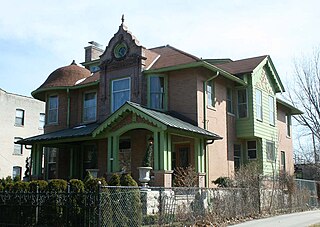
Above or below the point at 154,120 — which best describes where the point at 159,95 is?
above

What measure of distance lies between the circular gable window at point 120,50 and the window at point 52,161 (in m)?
7.61

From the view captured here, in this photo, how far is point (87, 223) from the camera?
12.0 meters

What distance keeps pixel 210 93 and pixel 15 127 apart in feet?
90.3

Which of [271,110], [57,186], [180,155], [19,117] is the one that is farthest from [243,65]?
[19,117]

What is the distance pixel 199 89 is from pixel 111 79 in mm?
5212

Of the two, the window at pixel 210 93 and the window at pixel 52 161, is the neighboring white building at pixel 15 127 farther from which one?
the window at pixel 210 93

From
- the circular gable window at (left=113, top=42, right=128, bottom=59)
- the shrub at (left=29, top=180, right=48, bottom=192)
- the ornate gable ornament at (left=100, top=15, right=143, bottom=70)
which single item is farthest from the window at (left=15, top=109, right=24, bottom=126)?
the shrub at (left=29, top=180, right=48, bottom=192)

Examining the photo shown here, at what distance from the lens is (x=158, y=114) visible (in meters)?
20.4

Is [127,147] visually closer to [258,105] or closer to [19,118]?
[258,105]

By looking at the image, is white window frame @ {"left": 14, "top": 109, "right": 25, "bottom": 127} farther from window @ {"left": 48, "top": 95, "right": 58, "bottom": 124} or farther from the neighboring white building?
window @ {"left": 48, "top": 95, "right": 58, "bottom": 124}

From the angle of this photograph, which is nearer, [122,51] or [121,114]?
[121,114]

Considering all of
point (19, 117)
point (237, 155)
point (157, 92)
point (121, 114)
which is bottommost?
point (237, 155)

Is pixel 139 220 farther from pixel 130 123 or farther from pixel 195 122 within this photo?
pixel 195 122

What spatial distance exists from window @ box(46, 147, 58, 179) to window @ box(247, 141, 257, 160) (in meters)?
12.2
